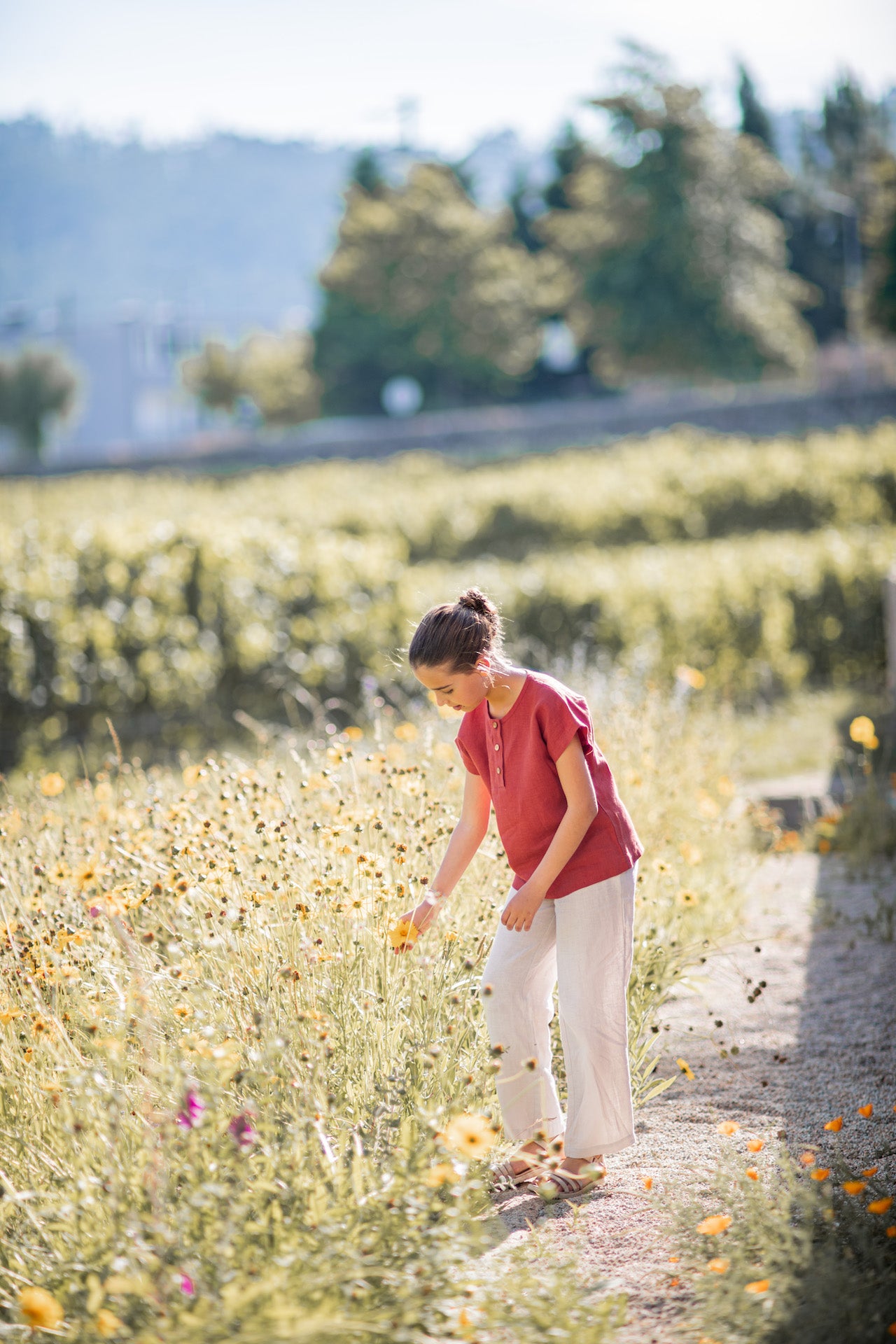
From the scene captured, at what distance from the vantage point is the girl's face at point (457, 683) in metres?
2.26

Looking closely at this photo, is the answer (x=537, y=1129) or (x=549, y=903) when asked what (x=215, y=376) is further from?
(x=537, y=1129)

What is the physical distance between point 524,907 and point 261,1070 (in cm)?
62

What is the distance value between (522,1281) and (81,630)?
19.0 ft

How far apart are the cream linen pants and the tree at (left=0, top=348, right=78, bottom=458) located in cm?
6080

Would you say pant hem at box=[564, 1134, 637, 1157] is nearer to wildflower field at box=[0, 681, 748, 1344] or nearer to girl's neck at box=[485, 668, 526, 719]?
wildflower field at box=[0, 681, 748, 1344]

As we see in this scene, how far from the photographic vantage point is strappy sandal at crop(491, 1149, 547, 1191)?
2.37 meters

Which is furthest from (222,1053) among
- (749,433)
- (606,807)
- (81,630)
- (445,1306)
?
(749,433)

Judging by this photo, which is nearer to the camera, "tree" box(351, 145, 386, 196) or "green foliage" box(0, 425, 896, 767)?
"green foliage" box(0, 425, 896, 767)

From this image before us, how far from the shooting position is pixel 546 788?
2.32 meters

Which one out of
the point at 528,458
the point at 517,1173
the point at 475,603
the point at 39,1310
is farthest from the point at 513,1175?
the point at 528,458

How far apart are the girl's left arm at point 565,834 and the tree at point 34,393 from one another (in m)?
60.8

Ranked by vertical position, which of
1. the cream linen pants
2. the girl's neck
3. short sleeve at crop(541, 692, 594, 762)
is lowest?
the cream linen pants

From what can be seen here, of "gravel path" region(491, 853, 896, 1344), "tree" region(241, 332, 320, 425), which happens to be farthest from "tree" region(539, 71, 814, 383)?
"gravel path" region(491, 853, 896, 1344)

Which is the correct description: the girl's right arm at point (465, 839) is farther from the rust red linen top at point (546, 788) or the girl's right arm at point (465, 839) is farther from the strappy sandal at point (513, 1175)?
the strappy sandal at point (513, 1175)
